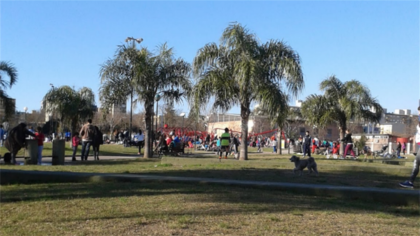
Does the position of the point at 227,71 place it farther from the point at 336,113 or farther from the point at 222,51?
the point at 336,113

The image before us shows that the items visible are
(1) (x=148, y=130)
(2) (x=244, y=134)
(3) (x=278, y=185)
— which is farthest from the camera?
(1) (x=148, y=130)

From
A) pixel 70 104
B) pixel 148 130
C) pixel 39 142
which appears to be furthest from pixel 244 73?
pixel 70 104

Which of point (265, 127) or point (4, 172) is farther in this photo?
point (265, 127)

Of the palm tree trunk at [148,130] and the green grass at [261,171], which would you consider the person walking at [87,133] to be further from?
the palm tree trunk at [148,130]

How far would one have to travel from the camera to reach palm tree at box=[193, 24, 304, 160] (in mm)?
19750

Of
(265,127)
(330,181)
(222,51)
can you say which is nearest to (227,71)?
(222,51)

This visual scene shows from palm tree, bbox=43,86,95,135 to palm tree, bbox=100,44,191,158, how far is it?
12.6 m

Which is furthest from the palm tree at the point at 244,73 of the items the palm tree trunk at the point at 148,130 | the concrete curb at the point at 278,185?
the concrete curb at the point at 278,185

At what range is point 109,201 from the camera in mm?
7797

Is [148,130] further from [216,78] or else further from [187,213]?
[187,213]

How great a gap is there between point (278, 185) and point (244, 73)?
10.3 meters

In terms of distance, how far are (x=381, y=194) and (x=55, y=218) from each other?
226 inches

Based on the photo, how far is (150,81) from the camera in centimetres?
2181

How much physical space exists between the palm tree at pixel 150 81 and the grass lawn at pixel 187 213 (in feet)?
41.6
